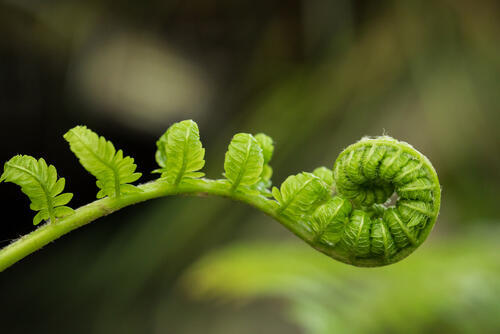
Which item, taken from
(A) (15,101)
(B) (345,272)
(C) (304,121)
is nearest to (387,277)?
(B) (345,272)

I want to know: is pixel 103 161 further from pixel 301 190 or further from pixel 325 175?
pixel 325 175

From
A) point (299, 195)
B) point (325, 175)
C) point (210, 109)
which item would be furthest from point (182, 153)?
point (210, 109)

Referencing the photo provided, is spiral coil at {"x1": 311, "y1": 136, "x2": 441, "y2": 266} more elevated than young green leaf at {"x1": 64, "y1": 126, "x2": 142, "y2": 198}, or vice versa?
spiral coil at {"x1": 311, "y1": 136, "x2": 441, "y2": 266}

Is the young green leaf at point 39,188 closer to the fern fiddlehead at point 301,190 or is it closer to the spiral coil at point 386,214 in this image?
the fern fiddlehead at point 301,190

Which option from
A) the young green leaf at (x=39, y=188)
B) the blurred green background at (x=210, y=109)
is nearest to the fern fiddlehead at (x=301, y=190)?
the young green leaf at (x=39, y=188)

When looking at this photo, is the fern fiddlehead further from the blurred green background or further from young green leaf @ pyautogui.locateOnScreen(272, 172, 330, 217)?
the blurred green background

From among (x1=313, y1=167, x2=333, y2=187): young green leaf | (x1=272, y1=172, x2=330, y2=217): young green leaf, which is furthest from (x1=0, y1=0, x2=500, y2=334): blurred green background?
(x1=272, y1=172, x2=330, y2=217): young green leaf
